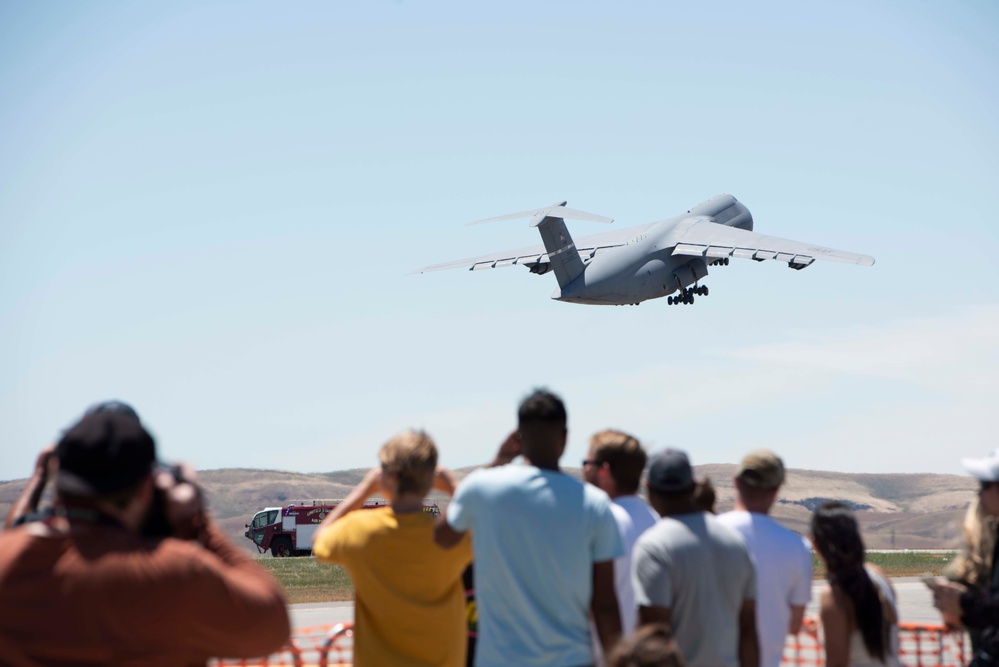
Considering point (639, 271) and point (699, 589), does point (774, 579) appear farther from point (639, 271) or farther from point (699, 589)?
point (639, 271)

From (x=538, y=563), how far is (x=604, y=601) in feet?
1.37

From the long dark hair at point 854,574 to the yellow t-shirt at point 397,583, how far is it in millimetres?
2031

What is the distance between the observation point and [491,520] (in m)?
6.00

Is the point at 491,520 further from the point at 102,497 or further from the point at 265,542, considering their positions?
the point at 265,542

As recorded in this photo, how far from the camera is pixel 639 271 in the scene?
4591 centimetres

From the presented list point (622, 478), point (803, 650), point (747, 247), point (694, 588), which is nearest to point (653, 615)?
point (694, 588)

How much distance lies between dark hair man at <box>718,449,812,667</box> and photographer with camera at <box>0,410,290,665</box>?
3668 mm

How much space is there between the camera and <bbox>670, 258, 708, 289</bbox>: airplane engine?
158 ft

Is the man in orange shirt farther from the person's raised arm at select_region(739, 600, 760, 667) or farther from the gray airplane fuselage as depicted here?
the gray airplane fuselage

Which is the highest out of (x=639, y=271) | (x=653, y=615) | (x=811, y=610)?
(x=639, y=271)

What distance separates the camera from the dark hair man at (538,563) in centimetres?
588

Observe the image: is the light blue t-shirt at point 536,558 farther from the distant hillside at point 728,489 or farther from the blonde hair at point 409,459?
the distant hillside at point 728,489

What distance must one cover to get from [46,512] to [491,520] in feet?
8.46

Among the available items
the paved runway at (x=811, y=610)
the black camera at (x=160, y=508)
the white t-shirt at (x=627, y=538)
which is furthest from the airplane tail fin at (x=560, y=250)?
the black camera at (x=160, y=508)
